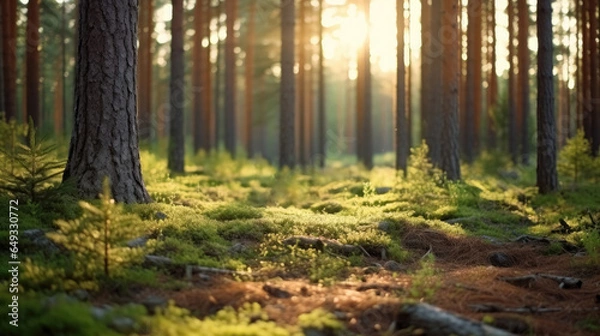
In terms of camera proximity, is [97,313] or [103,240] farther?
[103,240]

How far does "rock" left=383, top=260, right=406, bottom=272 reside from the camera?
751 cm

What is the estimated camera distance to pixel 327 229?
8.62 meters

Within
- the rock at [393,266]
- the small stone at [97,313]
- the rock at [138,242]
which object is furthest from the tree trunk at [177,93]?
the small stone at [97,313]

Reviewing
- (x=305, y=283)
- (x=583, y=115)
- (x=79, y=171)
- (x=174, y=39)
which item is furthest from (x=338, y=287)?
(x=583, y=115)

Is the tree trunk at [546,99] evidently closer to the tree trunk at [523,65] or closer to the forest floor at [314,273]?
the forest floor at [314,273]

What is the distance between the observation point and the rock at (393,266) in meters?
7.51

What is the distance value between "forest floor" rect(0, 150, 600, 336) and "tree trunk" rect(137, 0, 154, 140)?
585 inches

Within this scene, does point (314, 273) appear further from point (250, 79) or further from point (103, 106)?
point (250, 79)

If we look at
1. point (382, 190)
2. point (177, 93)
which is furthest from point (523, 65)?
point (177, 93)

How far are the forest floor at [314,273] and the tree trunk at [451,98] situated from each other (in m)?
4.06

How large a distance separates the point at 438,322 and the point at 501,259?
3.51m

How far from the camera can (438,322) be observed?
5055 mm

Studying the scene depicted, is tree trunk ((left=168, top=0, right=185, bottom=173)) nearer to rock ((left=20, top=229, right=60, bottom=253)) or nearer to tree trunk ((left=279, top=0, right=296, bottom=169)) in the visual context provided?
tree trunk ((left=279, top=0, right=296, bottom=169))

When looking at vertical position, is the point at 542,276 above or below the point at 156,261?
below
